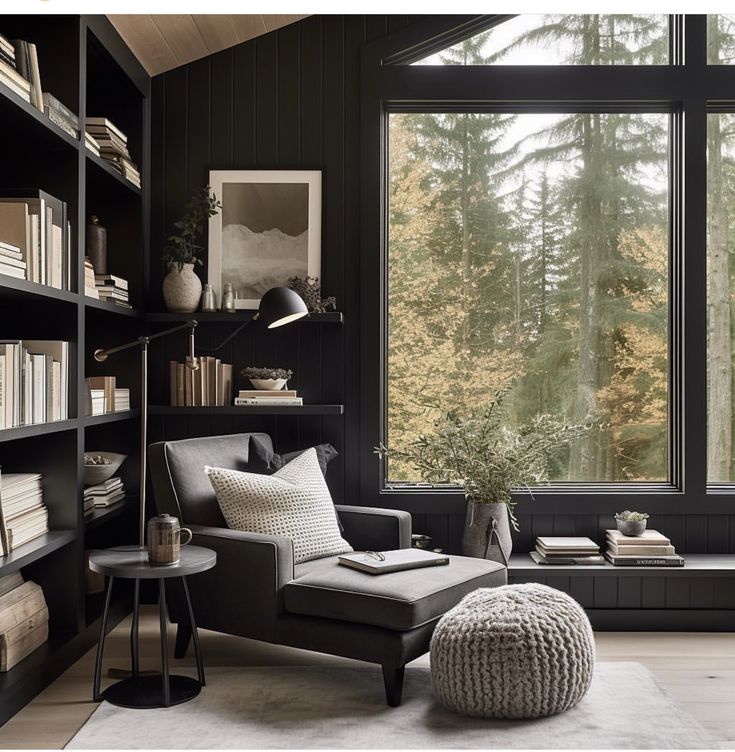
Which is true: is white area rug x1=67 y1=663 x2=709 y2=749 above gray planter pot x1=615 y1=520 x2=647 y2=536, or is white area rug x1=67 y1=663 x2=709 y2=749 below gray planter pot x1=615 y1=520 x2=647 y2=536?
below

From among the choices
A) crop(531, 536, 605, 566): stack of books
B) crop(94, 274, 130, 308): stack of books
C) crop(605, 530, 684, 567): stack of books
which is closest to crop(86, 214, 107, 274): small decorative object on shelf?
crop(94, 274, 130, 308): stack of books

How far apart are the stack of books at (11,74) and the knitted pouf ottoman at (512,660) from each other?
2.28 meters

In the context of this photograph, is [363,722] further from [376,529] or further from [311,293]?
[311,293]

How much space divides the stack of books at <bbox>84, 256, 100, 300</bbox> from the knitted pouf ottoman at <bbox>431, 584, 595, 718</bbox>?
196cm

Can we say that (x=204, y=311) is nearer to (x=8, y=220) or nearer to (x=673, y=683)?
(x=8, y=220)

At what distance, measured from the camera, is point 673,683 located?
121 inches

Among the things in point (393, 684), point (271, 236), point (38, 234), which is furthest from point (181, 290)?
point (393, 684)

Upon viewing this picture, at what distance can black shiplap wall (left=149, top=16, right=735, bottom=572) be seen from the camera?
4117 millimetres

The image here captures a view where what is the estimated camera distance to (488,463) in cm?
370

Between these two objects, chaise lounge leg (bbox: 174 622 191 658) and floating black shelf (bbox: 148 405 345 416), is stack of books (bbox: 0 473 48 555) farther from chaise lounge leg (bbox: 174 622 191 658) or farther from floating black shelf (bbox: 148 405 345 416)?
floating black shelf (bbox: 148 405 345 416)

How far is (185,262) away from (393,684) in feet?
7.25

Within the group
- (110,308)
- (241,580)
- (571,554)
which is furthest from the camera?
(571,554)

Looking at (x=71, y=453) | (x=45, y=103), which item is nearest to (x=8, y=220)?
(x=45, y=103)

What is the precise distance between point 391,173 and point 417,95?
1.31 feet
